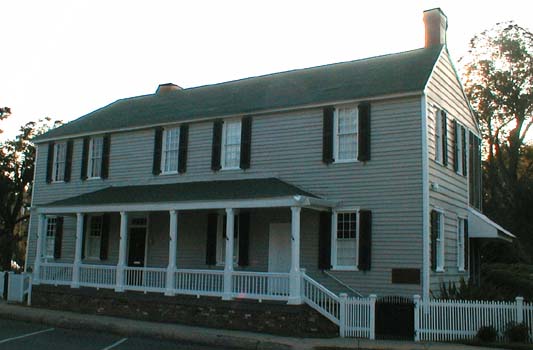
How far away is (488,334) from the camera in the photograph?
14836 millimetres

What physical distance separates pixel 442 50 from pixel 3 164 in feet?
88.4

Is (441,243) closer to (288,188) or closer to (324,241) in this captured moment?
(324,241)

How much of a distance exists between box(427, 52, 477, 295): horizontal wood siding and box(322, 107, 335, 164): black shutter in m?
2.97

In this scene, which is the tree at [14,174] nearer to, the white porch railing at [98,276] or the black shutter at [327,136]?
the white porch railing at [98,276]

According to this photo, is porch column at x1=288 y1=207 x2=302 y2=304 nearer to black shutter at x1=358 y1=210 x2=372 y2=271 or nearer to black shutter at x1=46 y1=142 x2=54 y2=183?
black shutter at x1=358 y1=210 x2=372 y2=271

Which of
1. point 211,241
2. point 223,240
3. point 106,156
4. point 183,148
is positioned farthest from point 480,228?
point 106,156

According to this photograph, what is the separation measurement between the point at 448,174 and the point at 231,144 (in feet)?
24.4

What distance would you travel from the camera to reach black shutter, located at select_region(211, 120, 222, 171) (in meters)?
21.3

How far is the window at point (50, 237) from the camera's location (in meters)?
25.8

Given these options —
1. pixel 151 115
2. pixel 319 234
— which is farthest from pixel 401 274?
pixel 151 115

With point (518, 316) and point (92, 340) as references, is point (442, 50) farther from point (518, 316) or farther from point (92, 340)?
point (92, 340)

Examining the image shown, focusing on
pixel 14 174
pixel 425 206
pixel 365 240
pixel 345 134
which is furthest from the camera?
pixel 14 174

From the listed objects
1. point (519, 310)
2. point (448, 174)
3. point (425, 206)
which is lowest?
point (519, 310)

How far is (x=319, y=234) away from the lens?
728 inches
